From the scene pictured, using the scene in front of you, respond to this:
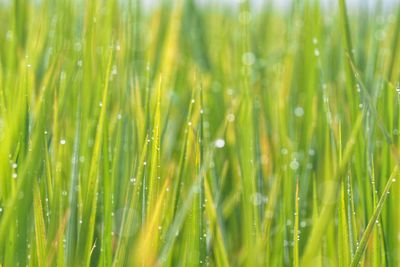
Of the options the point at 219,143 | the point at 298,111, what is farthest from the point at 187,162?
the point at 298,111

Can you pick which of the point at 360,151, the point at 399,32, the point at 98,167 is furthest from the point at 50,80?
the point at 399,32

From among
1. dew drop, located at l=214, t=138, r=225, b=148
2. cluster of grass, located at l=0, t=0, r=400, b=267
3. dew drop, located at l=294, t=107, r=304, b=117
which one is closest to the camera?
cluster of grass, located at l=0, t=0, r=400, b=267

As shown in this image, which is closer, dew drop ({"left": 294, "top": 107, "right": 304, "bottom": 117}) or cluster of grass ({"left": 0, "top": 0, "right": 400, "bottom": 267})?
cluster of grass ({"left": 0, "top": 0, "right": 400, "bottom": 267})

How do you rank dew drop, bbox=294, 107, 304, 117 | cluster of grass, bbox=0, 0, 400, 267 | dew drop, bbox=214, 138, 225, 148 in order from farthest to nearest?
1. dew drop, bbox=294, 107, 304, 117
2. dew drop, bbox=214, 138, 225, 148
3. cluster of grass, bbox=0, 0, 400, 267

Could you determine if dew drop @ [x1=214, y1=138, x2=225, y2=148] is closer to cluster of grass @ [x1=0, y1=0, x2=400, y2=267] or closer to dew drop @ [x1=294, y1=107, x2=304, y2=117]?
cluster of grass @ [x1=0, y1=0, x2=400, y2=267]

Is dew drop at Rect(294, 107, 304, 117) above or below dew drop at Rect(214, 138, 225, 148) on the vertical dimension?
above

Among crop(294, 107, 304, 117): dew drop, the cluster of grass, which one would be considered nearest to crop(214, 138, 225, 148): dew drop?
the cluster of grass

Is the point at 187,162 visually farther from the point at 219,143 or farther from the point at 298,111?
the point at 298,111

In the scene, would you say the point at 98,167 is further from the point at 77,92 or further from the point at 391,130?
the point at 391,130
